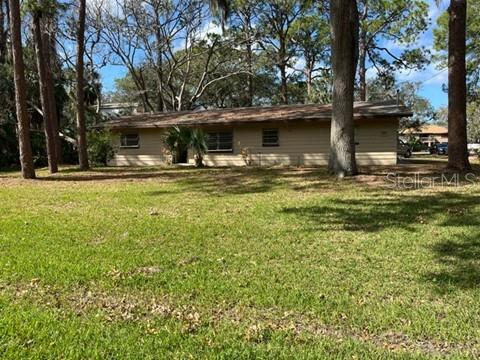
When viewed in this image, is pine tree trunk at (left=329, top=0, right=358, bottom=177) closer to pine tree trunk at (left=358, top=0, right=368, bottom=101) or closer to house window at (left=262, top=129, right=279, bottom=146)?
house window at (left=262, top=129, right=279, bottom=146)

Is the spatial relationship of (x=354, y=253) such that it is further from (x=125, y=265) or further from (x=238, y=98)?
(x=238, y=98)

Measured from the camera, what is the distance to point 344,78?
12.0 m

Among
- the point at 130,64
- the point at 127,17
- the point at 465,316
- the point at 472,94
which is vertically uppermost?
the point at 127,17

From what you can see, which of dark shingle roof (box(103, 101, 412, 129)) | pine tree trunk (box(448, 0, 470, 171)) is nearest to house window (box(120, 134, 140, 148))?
dark shingle roof (box(103, 101, 412, 129))

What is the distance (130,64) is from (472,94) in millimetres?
25021

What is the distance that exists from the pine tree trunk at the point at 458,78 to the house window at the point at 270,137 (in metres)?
8.35

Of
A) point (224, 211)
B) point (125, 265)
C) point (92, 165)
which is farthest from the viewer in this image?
point (92, 165)

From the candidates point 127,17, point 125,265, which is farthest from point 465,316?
point 127,17

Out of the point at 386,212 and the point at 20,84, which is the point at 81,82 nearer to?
the point at 20,84

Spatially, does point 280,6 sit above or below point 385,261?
above

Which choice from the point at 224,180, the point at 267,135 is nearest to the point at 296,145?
the point at 267,135

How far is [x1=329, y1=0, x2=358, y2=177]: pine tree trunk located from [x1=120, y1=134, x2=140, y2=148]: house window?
42.8ft

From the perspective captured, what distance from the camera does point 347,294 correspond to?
13.3 ft

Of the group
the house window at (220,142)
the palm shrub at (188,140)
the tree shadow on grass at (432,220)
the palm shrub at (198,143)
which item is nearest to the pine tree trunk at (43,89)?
the palm shrub at (188,140)
